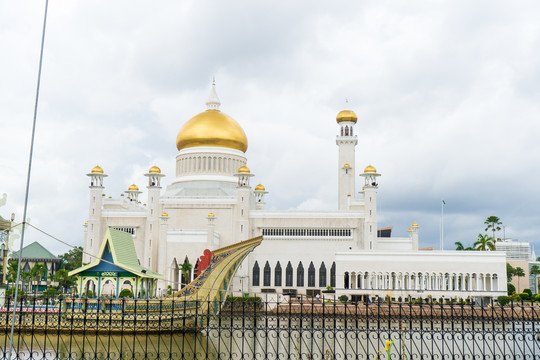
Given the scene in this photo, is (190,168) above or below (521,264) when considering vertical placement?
above

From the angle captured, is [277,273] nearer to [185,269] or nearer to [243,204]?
[243,204]

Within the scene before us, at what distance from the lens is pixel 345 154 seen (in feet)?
167

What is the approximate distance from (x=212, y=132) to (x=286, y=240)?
474 inches

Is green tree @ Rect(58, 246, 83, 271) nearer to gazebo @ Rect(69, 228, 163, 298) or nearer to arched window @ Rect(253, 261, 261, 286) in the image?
arched window @ Rect(253, 261, 261, 286)

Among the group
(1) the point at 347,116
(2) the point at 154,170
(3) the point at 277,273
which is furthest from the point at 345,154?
(2) the point at 154,170

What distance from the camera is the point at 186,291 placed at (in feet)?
58.2

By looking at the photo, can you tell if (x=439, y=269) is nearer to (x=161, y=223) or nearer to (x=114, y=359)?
(x=161, y=223)

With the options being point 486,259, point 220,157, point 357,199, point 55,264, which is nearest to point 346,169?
point 357,199

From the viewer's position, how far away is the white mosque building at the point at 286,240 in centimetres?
4106

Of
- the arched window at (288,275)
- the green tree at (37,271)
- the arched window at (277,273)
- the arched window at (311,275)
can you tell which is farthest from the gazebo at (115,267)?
the green tree at (37,271)

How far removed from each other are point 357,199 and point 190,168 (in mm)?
14762

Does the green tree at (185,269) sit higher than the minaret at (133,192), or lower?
lower

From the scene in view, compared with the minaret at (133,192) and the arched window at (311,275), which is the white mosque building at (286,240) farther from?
the minaret at (133,192)

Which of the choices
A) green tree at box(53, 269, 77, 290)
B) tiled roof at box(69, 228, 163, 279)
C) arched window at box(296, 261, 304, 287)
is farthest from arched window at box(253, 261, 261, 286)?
tiled roof at box(69, 228, 163, 279)
